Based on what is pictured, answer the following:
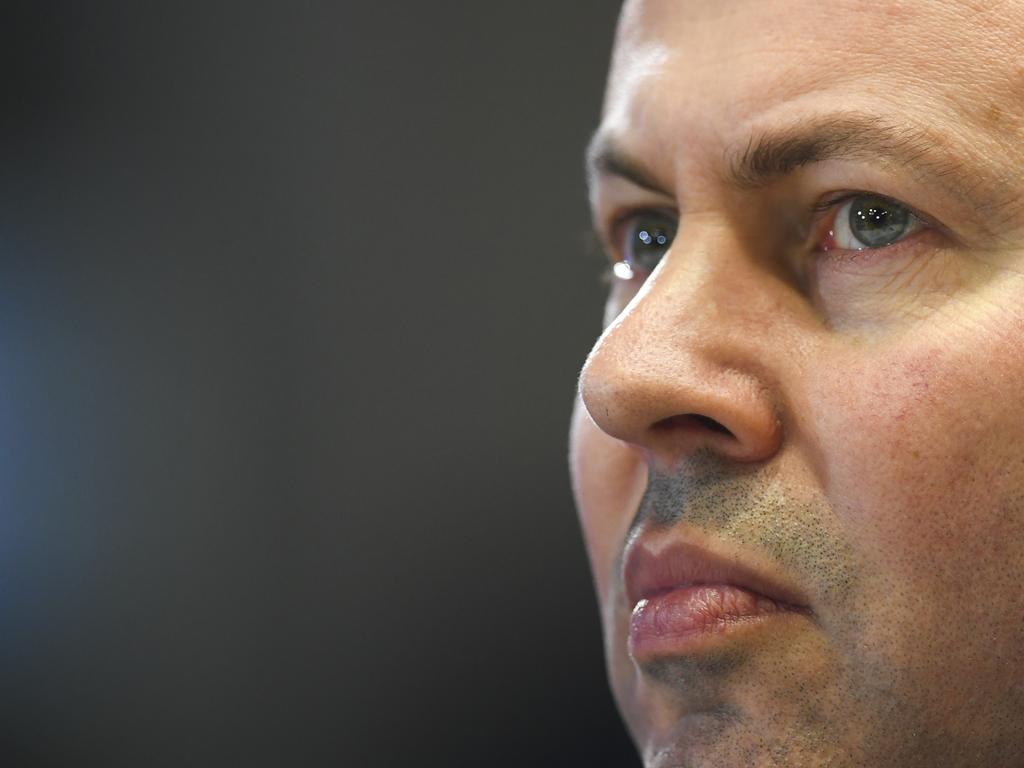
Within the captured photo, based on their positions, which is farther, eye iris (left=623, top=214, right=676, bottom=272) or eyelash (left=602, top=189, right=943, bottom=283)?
eye iris (left=623, top=214, right=676, bottom=272)

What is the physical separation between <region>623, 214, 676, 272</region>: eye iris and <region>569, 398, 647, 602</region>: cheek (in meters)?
0.18

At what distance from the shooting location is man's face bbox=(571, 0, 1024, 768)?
3.37 feet

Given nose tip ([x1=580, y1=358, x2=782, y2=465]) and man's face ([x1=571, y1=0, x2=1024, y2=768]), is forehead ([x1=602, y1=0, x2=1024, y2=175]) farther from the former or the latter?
nose tip ([x1=580, y1=358, x2=782, y2=465])

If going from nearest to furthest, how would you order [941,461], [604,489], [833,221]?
[941,461] → [833,221] → [604,489]

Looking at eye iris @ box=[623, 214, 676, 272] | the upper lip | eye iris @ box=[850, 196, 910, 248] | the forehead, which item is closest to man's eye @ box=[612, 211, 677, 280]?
eye iris @ box=[623, 214, 676, 272]

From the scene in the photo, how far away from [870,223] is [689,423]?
9.0 inches

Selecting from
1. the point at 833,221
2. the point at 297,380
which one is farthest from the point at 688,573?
the point at 297,380

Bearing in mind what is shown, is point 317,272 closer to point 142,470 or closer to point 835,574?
point 142,470

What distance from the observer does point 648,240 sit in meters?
1.39

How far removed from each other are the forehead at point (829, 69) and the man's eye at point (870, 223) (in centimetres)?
8

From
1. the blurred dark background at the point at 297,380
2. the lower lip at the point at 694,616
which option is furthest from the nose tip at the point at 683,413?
the blurred dark background at the point at 297,380

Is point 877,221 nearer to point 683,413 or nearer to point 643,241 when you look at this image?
point 683,413

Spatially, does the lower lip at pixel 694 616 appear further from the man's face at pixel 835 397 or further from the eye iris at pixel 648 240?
the eye iris at pixel 648 240

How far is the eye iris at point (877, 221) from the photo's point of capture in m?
1.10
